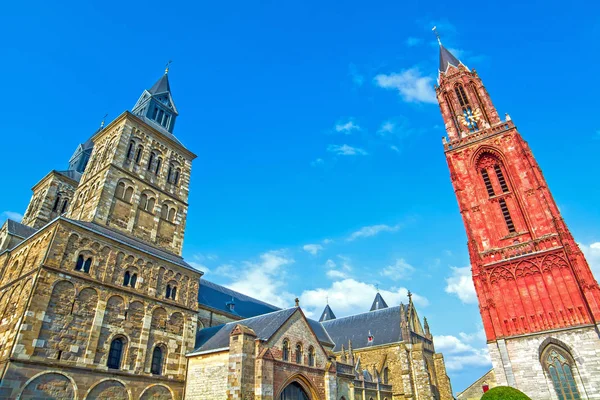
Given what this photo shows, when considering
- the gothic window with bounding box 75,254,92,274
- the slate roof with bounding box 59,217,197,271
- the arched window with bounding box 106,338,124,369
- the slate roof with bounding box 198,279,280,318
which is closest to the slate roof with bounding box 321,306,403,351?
the slate roof with bounding box 198,279,280,318

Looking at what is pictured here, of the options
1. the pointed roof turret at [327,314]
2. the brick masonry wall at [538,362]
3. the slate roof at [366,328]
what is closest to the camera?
the brick masonry wall at [538,362]

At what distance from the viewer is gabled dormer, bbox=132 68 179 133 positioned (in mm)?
28328

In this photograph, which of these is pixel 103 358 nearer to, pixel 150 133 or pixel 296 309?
pixel 296 309

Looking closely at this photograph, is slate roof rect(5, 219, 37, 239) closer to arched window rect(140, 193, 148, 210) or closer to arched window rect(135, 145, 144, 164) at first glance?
arched window rect(140, 193, 148, 210)

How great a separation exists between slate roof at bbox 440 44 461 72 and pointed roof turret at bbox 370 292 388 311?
27999 mm

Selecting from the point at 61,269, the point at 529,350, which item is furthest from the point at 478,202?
the point at 61,269

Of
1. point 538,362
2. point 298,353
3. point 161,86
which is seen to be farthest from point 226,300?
point 538,362

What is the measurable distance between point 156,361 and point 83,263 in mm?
6198

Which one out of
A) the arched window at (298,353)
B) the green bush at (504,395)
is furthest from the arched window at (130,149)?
the green bush at (504,395)

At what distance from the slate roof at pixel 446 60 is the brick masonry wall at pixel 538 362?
29363mm

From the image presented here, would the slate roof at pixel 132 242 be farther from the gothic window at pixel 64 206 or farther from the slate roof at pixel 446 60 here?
the slate roof at pixel 446 60

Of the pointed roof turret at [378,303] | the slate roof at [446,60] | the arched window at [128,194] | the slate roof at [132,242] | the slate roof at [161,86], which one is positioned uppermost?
the slate roof at [446,60]

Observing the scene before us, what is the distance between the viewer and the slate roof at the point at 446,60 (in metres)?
40.1

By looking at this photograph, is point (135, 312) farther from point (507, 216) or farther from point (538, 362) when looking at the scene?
point (507, 216)
